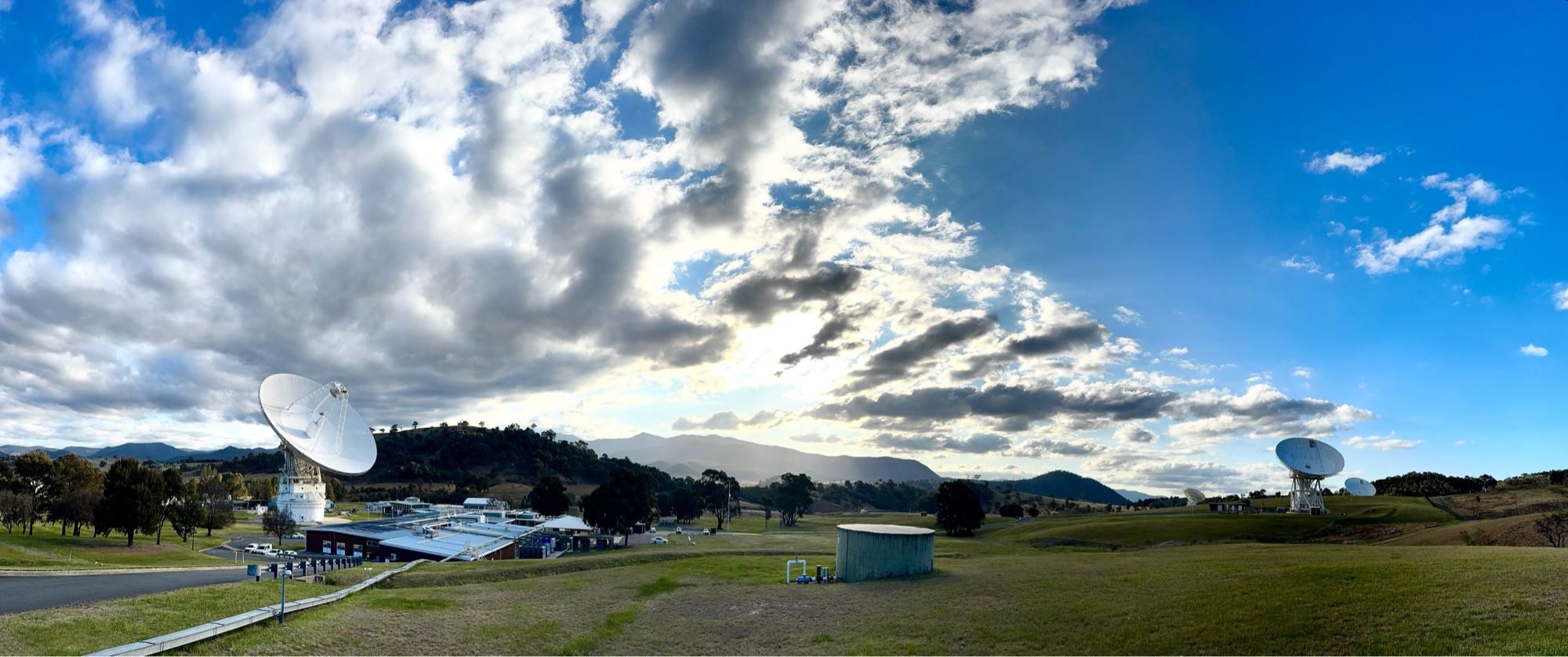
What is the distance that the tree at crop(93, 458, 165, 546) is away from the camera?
2827 inches

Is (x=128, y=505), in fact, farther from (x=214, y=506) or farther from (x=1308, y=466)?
(x=1308, y=466)

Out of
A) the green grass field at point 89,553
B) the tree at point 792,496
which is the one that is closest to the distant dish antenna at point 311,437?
the green grass field at point 89,553

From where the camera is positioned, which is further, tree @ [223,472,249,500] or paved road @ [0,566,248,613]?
tree @ [223,472,249,500]

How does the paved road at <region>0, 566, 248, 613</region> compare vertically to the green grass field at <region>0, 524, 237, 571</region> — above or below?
above

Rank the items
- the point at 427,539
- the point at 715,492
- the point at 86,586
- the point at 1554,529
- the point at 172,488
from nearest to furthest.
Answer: the point at 86,586 → the point at 1554,529 → the point at 427,539 → the point at 172,488 → the point at 715,492

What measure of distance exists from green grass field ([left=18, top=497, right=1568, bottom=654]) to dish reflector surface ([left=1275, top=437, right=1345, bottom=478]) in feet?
209

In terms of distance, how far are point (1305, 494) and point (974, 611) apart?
99.2 metres

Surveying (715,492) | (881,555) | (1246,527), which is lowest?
(715,492)

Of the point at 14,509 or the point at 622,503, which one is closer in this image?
the point at 14,509

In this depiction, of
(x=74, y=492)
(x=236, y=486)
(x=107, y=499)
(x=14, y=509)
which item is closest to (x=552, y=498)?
(x=74, y=492)

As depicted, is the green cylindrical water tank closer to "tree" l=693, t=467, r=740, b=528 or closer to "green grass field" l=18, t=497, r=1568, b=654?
"green grass field" l=18, t=497, r=1568, b=654

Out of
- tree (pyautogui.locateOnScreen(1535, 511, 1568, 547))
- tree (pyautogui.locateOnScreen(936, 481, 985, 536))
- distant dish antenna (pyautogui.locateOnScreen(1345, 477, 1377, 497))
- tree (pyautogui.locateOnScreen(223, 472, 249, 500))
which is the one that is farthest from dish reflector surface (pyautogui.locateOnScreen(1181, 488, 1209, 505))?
tree (pyautogui.locateOnScreen(223, 472, 249, 500))

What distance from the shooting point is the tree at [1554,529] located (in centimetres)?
5378

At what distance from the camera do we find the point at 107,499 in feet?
237
